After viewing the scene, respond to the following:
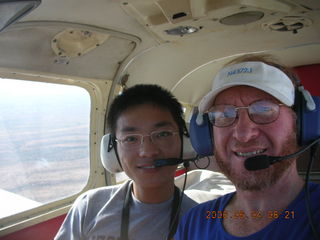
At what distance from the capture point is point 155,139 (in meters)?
1.84

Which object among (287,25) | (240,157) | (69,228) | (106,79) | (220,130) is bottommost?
(69,228)

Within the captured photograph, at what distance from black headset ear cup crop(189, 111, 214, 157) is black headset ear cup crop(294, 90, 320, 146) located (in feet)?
1.17

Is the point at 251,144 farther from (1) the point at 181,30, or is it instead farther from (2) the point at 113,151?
(1) the point at 181,30

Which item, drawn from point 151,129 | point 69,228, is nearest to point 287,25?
point 151,129

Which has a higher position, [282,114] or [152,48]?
[152,48]

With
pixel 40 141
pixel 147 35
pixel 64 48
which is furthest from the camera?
pixel 40 141

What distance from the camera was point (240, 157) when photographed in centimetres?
126

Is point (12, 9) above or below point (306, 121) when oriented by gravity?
above

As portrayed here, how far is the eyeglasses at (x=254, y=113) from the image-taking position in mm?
1233

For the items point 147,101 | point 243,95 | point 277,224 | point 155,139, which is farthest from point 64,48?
point 277,224

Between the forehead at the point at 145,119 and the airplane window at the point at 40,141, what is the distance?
0.81 metres

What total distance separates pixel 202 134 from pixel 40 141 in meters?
1.46

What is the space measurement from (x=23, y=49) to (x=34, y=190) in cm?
102

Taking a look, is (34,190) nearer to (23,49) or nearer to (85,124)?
(85,124)
